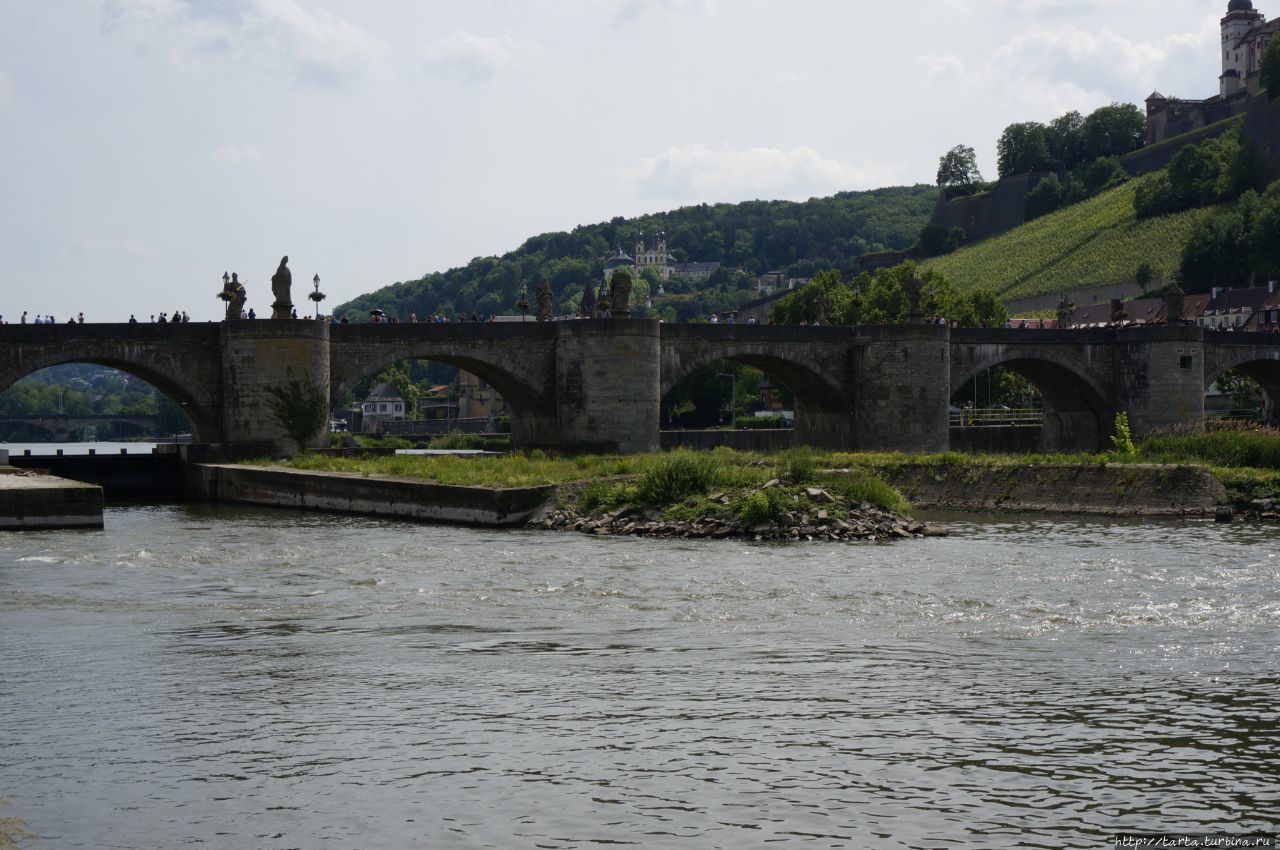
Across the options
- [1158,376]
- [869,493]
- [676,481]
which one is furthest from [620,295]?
[1158,376]

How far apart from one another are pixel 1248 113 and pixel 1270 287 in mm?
30884

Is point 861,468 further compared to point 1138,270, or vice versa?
point 1138,270

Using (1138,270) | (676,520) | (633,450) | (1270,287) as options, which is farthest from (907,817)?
(1138,270)

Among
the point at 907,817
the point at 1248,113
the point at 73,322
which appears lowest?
the point at 907,817

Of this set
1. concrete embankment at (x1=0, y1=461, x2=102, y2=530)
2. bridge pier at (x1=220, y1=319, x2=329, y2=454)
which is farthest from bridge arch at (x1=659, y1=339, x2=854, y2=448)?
concrete embankment at (x1=0, y1=461, x2=102, y2=530)

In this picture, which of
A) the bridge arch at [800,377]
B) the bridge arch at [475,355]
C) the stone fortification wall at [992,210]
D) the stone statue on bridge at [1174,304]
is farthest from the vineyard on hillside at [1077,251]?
the bridge arch at [475,355]

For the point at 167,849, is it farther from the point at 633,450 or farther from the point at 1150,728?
the point at 633,450

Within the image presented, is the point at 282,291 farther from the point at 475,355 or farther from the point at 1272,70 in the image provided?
the point at 1272,70

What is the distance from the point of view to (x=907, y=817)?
40.7 ft

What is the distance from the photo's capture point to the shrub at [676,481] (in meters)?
36.6

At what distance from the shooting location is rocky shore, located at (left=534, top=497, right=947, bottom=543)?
110 feet

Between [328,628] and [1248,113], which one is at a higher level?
[1248,113]

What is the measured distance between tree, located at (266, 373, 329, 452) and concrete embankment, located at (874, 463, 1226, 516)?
1890cm

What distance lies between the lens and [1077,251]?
14675cm
